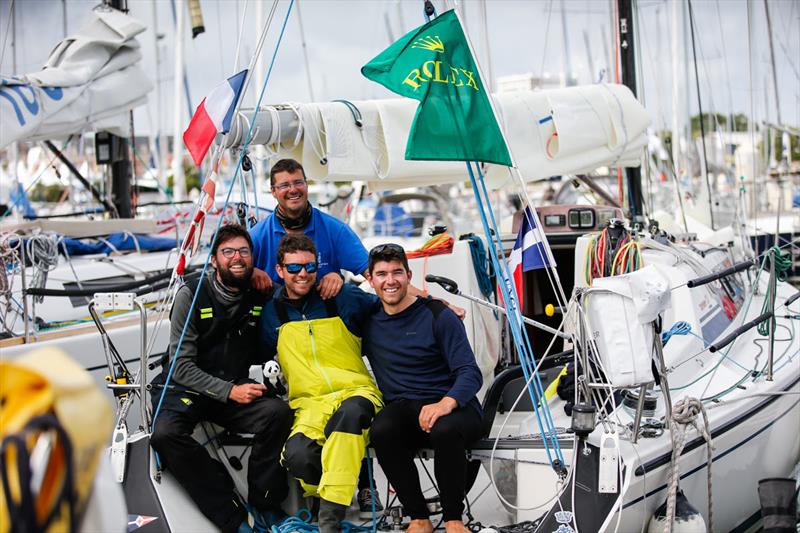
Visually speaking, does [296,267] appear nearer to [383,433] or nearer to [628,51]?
[383,433]

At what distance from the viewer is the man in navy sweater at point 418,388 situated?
3793 mm

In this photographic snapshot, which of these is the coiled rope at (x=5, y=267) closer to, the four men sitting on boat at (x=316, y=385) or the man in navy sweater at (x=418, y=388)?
the four men sitting on boat at (x=316, y=385)

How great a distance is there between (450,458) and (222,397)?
1104 mm

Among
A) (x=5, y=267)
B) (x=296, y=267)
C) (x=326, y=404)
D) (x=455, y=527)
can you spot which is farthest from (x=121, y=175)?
(x=455, y=527)

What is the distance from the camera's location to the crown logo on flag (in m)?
3.89

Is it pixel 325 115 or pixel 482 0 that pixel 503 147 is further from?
pixel 482 0

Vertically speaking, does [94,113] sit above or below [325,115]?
above

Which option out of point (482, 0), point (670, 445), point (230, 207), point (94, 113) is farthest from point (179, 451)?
point (230, 207)

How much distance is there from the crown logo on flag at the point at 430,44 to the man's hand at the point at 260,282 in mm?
1340

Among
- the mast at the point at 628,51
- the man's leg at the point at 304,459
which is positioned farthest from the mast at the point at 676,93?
the man's leg at the point at 304,459

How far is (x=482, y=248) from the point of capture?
18.8 feet

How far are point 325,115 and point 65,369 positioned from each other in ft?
13.5

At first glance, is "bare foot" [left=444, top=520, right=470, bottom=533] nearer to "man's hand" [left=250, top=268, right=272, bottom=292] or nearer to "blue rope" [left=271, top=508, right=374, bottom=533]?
"blue rope" [left=271, top=508, right=374, bottom=533]

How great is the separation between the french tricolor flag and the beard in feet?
1.76
